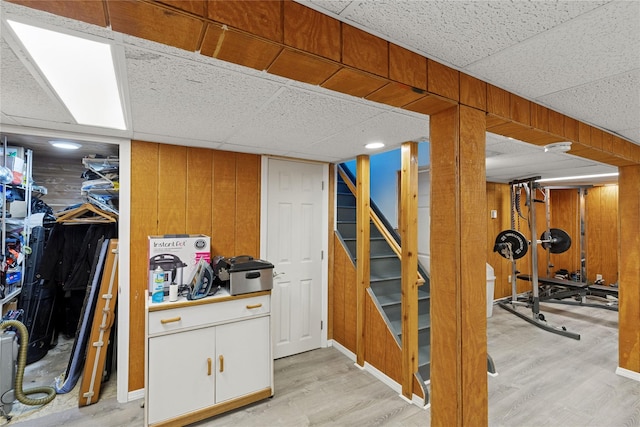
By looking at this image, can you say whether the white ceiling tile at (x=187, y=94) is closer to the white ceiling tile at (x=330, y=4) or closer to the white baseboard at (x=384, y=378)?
the white ceiling tile at (x=330, y=4)

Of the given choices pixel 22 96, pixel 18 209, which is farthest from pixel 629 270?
pixel 18 209

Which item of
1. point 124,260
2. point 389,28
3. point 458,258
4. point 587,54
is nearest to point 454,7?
point 389,28

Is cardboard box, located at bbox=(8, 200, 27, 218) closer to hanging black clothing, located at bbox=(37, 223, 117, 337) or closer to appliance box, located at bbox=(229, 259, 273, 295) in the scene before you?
hanging black clothing, located at bbox=(37, 223, 117, 337)

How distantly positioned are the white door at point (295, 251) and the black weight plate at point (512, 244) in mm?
3001

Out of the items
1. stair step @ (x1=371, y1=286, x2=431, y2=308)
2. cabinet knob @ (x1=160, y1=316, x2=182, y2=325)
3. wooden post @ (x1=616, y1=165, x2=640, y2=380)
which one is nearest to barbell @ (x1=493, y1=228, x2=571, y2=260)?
wooden post @ (x1=616, y1=165, x2=640, y2=380)

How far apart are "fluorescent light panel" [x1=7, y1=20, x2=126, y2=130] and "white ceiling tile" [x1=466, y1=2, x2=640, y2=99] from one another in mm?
1517

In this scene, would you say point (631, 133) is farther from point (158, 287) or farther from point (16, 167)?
point (16, 167)

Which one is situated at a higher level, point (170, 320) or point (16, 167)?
point (16, 167)

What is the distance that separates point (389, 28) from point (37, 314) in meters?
3.88

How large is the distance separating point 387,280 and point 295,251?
3.48ft

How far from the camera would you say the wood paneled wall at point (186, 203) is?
2396mm

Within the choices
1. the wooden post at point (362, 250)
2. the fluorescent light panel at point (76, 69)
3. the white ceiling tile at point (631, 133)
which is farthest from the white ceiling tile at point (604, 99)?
the fluorescent light panel at point (76, 69)

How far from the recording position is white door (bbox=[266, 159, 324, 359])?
305cm

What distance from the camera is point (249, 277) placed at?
2338 mm
